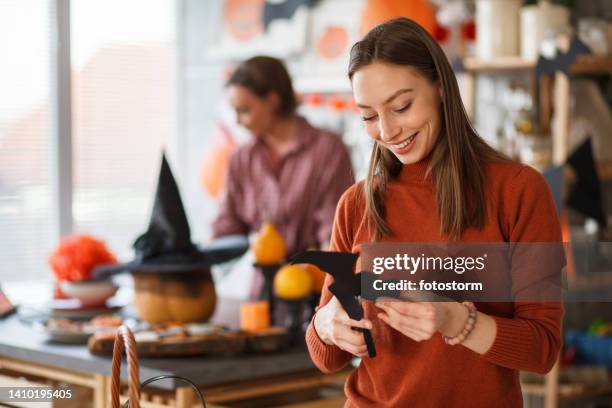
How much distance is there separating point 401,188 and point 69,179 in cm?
337

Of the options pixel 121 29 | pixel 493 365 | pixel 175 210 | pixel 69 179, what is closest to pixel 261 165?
pixel 175 210

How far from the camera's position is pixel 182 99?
5430 millimetres

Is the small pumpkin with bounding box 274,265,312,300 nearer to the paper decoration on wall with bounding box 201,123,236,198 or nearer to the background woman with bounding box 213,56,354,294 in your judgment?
the background woman with bounding box 213,56,354,294

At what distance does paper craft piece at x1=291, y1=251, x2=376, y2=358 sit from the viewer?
143 cm

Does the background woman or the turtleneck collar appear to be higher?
the turtleneck collar

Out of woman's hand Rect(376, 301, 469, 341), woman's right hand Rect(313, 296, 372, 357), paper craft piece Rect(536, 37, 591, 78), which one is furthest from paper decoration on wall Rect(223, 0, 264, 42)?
woman's hand Rect(376, 301, 469, 341)

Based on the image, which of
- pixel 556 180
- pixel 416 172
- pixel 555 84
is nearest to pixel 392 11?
pixel 555 84

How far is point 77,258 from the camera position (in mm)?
2990

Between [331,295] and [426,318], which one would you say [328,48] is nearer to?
[331,295]

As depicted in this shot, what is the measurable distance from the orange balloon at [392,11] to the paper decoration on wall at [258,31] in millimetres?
799

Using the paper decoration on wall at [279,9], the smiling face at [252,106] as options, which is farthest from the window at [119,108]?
the smiling face at [252,106]

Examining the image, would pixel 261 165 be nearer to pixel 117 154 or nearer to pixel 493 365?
pixel 117 154

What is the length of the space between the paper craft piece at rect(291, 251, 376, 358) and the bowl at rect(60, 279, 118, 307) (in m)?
1.74

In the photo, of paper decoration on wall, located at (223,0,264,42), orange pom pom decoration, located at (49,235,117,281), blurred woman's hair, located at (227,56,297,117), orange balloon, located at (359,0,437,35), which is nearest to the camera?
orange pom pom decoration, located at (49,235,117,281)
